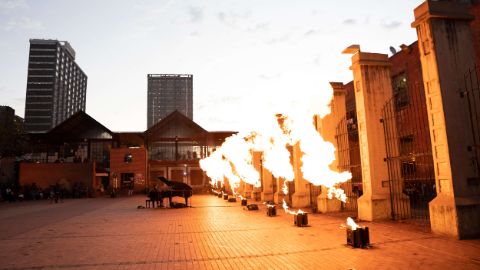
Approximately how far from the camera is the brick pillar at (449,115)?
8.90m

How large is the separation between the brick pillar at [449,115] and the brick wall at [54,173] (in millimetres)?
43631

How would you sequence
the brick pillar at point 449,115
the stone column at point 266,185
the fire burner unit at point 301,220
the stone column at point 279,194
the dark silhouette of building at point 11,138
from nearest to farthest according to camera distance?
1. the brick pillar at point 449,115
2. the fire burner unit at point 301,220
3. the stone column at point 279,194
4. the stone column at point 266,185
5. the dark silhouette of building at point 11,138

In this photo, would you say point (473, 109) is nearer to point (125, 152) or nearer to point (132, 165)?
point (132, 165)

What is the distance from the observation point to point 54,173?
1752 inches

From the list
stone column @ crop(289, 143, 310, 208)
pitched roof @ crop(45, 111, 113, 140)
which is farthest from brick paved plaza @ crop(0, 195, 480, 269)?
pitched roof @ crop(45, 111, 113, 140)

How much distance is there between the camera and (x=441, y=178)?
9.42 meters

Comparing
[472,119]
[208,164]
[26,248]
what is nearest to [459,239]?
[472,119]

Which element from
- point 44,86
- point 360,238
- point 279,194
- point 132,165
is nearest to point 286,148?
point 279,194

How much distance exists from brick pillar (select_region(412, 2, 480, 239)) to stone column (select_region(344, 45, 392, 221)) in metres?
3.36

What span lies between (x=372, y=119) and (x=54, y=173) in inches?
1720

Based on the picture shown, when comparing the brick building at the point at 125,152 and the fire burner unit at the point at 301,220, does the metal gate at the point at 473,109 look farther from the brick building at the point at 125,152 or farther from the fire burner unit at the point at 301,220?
the brick building at the point at 125,152

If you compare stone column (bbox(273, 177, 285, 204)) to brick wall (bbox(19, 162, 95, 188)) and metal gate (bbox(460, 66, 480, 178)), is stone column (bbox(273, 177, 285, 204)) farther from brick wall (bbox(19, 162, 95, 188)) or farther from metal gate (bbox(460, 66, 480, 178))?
brick wall (bbox(19, 162, 95, 188))

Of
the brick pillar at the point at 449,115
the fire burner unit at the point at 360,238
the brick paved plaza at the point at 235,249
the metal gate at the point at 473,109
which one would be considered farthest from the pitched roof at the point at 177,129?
the fire burner unit at the point at 360,238

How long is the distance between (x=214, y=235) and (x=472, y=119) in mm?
8496
